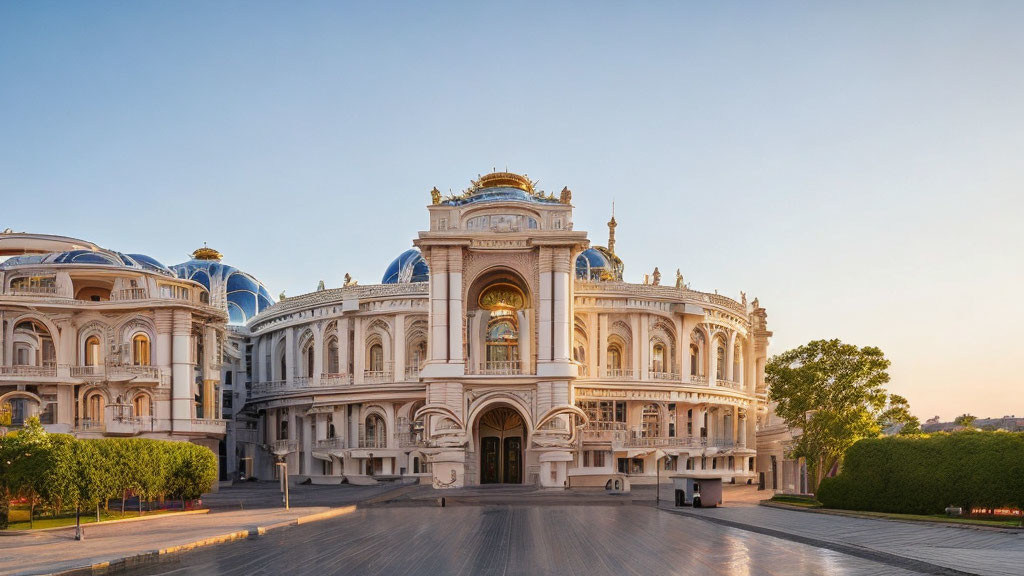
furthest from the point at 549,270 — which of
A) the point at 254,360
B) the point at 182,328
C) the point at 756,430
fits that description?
the point at 254,360

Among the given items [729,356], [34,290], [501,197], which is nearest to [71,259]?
[34,290]

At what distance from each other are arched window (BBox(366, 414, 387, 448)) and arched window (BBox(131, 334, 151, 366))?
719 inches

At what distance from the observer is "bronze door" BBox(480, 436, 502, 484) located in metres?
60.8

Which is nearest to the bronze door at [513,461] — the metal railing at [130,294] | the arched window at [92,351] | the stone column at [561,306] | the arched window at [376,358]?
the stone column at [561,306]

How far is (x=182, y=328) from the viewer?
58.4 meters

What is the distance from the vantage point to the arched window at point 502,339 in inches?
2447

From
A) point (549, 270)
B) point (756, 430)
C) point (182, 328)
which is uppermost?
point (549, 270)

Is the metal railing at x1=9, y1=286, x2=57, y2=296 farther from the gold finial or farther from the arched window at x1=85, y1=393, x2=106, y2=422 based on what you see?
the gold finial

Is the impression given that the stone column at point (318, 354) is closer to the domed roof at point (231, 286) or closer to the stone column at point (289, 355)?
the stone column at point (289, 355)

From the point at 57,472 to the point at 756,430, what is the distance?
58.7 metres

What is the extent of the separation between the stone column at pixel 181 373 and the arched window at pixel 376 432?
15.8 m

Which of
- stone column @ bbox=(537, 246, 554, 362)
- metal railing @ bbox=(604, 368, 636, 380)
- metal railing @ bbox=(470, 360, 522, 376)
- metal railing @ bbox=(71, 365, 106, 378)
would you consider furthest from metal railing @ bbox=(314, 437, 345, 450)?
stone column @ bbox=(537, 246, 554, 362)

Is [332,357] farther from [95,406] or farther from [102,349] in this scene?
[95,406]

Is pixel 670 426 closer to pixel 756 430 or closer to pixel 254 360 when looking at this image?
pixel 756 430
